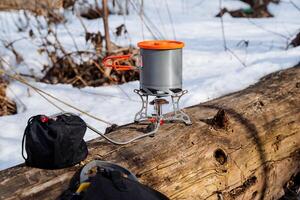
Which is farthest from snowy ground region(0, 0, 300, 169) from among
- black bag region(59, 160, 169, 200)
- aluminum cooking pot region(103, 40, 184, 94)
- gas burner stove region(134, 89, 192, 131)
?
black bag region(59, 160, 169, 200)

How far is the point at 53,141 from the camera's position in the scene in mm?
1687

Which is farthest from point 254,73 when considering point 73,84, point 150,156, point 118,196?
point 118,196

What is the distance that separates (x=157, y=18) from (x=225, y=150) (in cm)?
587

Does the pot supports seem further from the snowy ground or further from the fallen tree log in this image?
the snowy ground

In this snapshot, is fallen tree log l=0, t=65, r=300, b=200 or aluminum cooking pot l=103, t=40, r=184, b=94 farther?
aluminum cooking pot l=103, t=40, r=184, b=94

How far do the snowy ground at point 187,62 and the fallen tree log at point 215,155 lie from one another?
93 centimetres

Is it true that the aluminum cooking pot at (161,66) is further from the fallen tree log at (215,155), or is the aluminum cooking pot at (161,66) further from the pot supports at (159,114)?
the fallen tree log at (215,155)

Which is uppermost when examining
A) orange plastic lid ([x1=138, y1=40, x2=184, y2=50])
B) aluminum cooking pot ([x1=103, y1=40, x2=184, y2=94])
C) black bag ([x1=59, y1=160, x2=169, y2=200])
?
orange plastic lid ([x1=138, y1=40, x2=184, y2=50])

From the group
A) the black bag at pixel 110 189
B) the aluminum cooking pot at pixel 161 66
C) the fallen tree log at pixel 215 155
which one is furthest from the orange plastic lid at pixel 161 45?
the black bag at pixel 110 189

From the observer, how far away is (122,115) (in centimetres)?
354

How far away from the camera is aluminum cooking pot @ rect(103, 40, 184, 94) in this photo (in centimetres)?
208

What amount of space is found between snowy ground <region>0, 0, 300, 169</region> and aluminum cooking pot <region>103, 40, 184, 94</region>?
1068 mm

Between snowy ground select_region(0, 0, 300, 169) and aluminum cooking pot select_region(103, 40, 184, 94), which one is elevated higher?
aluminum cooking pot select_region(103, 40, 184, 94)

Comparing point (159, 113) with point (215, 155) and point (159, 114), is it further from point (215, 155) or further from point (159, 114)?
point (215, 155)
